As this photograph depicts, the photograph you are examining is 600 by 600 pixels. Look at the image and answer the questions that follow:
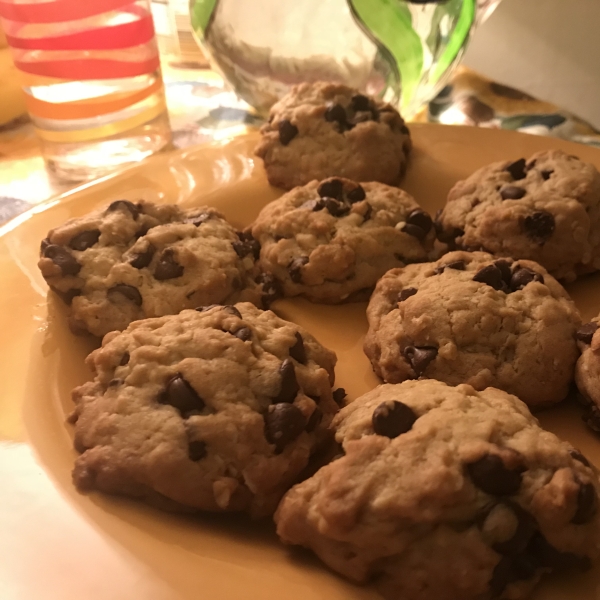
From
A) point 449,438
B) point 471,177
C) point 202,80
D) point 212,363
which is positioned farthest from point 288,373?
point 202,80

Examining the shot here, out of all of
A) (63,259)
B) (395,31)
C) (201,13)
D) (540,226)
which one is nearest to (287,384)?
(63,259)

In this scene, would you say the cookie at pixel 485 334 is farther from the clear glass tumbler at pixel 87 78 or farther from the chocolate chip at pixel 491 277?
the clear glass tumbler at pixel 87 78

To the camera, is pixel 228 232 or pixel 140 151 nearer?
pixel 228 232

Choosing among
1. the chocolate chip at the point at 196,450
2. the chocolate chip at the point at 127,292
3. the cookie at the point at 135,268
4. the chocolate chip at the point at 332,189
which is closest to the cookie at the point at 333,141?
the chocolate chip at the point at 332,189

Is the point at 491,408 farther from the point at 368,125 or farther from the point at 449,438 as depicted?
the point at 368,125

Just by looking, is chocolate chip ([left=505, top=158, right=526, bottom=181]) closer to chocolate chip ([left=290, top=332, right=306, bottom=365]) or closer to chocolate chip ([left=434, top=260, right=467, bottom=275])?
chocolate chip ([left=434, top=260, right=467, bottom=275])
